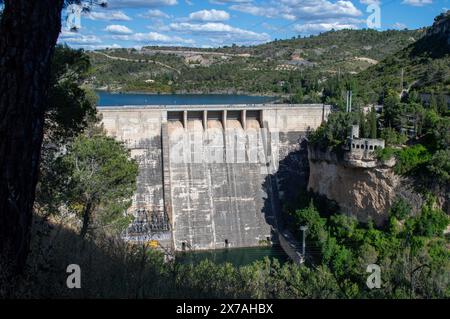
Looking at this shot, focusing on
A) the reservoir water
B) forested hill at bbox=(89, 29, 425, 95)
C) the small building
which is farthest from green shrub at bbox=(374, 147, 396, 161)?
forested hill at bbox=(89, 29, 425, 95)

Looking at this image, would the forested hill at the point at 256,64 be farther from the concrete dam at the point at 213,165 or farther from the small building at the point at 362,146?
the small building at the point at 362,146

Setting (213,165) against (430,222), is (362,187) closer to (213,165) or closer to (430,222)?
(430,222)

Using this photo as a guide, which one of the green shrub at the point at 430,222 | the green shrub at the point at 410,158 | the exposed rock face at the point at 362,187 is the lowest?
the green shrub at the point at 430,222

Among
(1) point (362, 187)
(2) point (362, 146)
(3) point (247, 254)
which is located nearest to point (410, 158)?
(2) point (362, 146)

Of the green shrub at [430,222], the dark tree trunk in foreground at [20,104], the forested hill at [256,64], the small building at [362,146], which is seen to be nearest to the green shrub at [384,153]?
the small building at [362,146]

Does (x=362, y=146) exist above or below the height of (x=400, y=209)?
above

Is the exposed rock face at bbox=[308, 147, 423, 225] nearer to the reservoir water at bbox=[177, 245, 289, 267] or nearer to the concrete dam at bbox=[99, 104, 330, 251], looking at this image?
the concrete dam at bbox=[99, 104, 330, 251]
